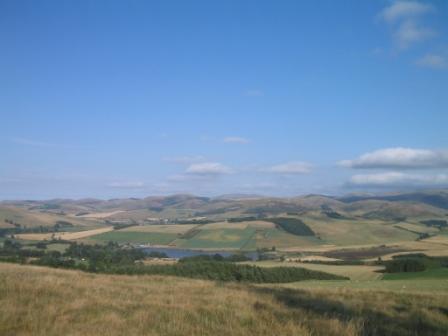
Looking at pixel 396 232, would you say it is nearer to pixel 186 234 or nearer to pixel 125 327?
pixel 186 234

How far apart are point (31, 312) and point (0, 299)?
219 centimetres

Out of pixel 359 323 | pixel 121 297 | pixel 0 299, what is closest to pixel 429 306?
pixel 359 323

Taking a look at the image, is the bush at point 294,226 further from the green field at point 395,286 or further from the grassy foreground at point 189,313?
the grassy foreground at point 189,313

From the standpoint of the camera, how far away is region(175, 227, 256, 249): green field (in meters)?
139

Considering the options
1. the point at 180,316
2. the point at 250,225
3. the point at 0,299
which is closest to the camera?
the point at 180,316

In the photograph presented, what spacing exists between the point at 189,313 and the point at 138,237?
5899 inches

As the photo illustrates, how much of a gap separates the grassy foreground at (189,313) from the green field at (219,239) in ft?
395

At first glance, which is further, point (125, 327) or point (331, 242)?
point (331, 242)

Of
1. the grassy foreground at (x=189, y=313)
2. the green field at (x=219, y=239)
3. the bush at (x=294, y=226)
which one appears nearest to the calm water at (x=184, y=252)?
the green field at (x=219, y=239)

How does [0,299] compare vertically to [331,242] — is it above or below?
above

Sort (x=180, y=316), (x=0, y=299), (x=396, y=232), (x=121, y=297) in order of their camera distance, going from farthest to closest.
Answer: (x=396, y=232) → (x=121, y=297) → (x=0, y=299) → (x=180, y=316)

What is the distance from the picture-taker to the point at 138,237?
15700 centimetres

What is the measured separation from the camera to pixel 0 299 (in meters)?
12.7

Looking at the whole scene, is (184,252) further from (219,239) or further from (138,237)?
(138,237)
